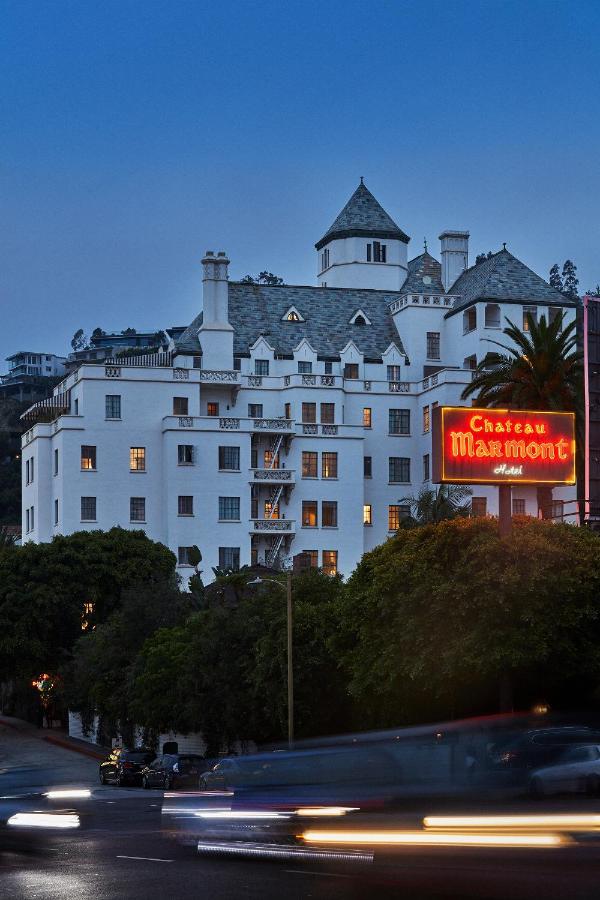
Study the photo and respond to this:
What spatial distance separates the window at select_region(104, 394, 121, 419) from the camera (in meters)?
110

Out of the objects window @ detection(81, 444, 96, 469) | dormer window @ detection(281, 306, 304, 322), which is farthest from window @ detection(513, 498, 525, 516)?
window @ detection(81, 444, 96, 469)

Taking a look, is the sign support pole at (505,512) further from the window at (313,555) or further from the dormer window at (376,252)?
the dormer window at (376,252)

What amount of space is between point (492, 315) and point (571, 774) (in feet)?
318

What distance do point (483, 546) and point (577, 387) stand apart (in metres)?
30.0

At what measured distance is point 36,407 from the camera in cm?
11656

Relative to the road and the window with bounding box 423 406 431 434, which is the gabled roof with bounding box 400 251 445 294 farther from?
the road

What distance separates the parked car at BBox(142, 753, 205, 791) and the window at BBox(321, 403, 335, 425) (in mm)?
61142

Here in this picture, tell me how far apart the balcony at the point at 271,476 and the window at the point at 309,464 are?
219 cm

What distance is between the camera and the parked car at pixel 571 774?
66.7 ft

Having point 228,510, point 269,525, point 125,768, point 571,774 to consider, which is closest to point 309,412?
point 269,525

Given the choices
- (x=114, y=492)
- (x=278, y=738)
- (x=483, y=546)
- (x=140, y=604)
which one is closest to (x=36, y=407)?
(x=114, y=492)

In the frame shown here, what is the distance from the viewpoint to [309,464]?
113m

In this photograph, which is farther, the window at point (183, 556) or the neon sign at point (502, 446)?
the window at point (183, 556)

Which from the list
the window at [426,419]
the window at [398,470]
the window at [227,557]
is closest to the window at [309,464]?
the window at [398,470]
